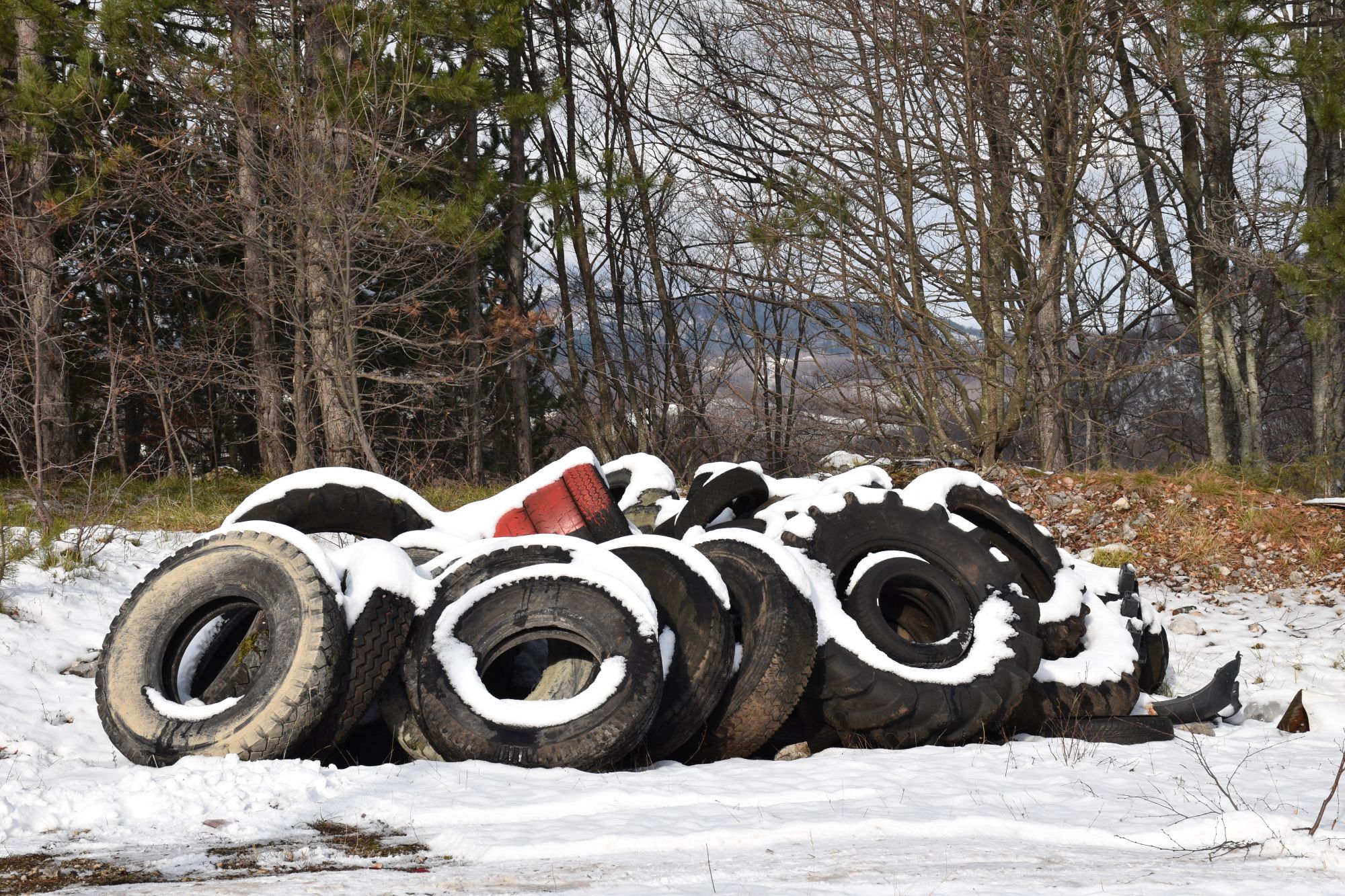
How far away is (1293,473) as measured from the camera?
561 inches

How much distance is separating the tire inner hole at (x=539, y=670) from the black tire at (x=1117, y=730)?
8.73ft

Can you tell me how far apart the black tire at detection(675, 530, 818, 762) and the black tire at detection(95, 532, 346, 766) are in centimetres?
188

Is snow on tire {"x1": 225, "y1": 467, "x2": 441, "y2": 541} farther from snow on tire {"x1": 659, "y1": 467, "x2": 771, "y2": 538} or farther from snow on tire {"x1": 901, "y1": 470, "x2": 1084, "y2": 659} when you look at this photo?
snow on tire {"x1": 901, "y1": 470, "x2": 1084, "y2": 659}

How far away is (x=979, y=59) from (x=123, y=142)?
11.2m

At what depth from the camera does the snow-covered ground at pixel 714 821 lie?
10.4 feet

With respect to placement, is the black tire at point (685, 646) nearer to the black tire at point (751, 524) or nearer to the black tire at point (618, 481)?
the black tire at point (751, 524)

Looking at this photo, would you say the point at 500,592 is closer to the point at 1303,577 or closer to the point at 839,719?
the point at 839,719

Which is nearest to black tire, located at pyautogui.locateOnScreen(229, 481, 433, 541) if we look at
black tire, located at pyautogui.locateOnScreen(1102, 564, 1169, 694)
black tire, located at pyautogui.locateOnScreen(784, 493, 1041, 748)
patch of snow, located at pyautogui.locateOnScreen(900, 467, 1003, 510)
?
black tire, located at pyautogui.locateOnScreen(784, 493, 1041, 748)

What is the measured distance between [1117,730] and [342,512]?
16.1ft

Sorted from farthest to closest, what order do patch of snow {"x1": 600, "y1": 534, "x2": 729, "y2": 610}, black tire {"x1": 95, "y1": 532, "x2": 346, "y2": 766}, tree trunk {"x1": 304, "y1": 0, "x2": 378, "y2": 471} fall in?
1. tree trunk {"x1": 304, "y1": 0, "x2": 378, "y2": 471}
2. patch of snow {"x1": 600, "y1": 534, "x2": 729, "y2": 610}
3. black tire {"x1": 95, "y1": 532, "x2": 346, "y2": 766}

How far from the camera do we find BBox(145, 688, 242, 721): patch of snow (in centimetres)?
484

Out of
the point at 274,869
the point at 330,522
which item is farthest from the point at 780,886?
the point at 330,522

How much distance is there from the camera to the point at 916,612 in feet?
22.0

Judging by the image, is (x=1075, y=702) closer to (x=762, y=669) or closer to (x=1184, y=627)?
(x=762, y=669)
